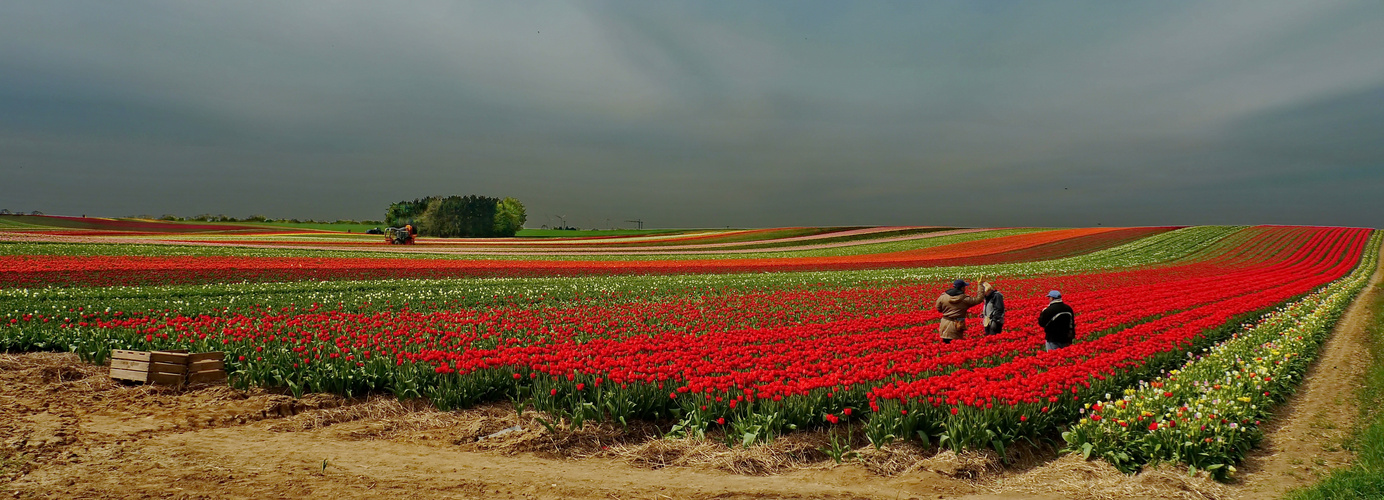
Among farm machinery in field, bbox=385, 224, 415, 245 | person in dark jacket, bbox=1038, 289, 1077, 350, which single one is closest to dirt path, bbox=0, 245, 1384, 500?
person in dark jacket, bbox=1038, 289, 1077, 350

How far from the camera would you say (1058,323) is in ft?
38.8

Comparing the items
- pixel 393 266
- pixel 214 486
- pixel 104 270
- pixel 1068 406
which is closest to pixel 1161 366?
pixel 1068 406

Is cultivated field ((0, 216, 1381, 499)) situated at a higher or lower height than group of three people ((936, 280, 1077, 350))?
lower

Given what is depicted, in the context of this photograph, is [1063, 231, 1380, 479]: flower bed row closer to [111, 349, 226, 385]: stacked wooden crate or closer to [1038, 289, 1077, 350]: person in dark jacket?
[1038, 289, 1077, 350]: person in dark jacket

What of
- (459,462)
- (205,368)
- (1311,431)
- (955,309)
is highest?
(955,309)

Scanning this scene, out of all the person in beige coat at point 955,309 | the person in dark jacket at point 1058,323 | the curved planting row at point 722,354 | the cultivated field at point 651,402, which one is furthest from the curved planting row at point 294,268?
the person in dark jacket at point 1058,323

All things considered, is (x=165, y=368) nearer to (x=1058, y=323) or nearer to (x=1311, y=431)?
(x=1058, y=323)

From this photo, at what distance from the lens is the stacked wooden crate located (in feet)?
32.7

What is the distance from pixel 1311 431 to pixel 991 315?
5.00 meters

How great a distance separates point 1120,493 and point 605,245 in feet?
203

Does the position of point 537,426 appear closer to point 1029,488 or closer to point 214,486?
point 214,486

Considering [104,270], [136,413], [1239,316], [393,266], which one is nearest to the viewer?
[136,413]

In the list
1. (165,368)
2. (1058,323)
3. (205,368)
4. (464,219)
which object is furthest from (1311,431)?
(464,219)

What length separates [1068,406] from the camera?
8281 mm
